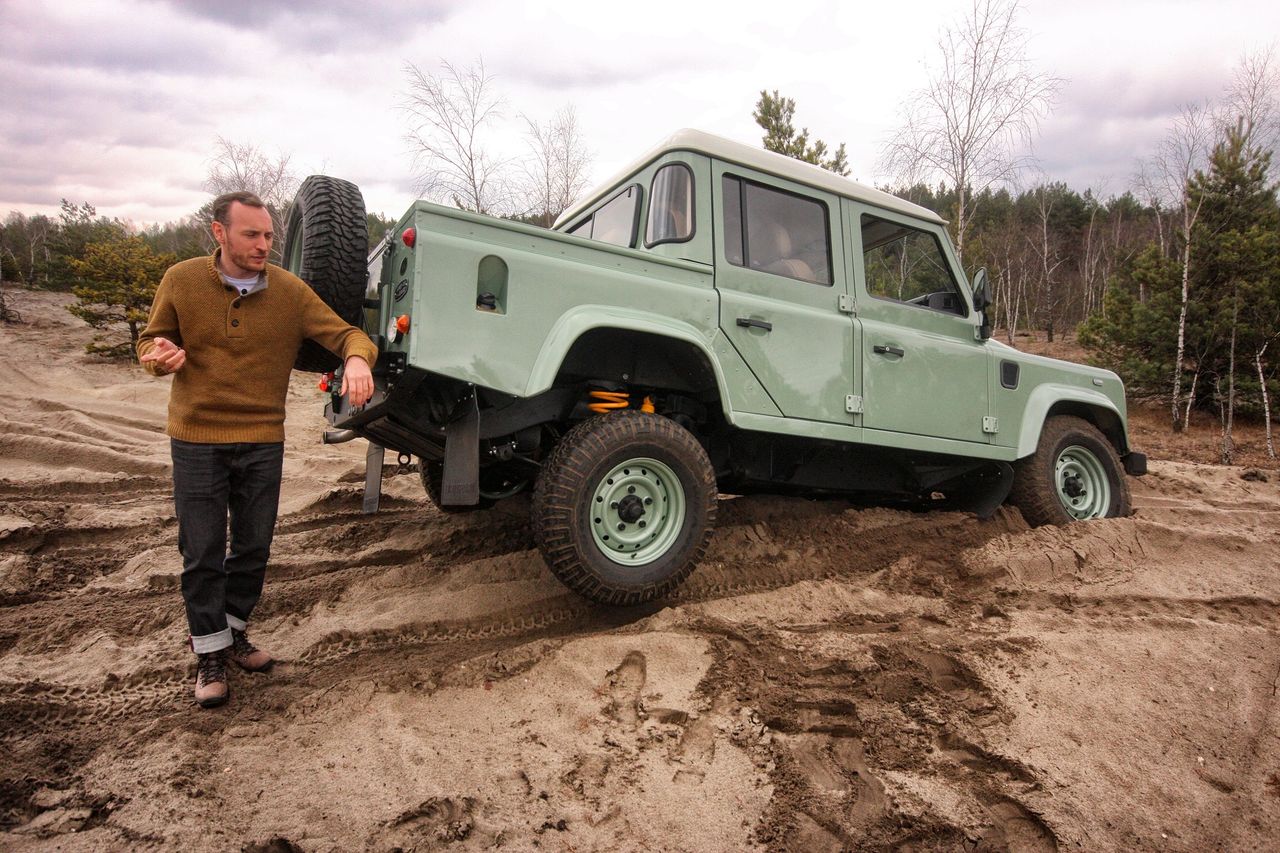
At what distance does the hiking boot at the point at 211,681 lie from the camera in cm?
236

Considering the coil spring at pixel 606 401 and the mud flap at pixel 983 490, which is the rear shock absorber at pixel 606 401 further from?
the mud flap at pixel 983 490

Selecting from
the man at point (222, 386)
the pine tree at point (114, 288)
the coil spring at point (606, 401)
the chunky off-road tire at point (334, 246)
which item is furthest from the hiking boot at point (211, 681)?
the pine tree at point (114, 288)

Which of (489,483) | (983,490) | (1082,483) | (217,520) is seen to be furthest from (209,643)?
(1082,483)

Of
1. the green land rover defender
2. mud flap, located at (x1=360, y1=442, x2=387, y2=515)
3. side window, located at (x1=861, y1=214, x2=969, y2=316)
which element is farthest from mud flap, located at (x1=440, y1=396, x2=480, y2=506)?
side window, located at (x1=861, y1=214, x2=969, y2=316)

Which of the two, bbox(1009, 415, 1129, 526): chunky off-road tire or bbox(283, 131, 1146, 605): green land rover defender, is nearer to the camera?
bbox(283, 131, 1146, 605): green land rover defender

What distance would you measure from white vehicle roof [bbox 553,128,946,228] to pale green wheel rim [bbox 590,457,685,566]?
5.56ft

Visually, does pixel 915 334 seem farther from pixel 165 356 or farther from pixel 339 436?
pixel 165 356

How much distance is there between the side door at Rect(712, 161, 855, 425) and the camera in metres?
3.39

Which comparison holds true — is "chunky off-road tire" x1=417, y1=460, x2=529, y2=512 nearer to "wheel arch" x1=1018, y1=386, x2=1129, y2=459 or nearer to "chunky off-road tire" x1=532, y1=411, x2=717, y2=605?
"chunky off-road tire" x1=532, y1=411, x2=717, y2=605

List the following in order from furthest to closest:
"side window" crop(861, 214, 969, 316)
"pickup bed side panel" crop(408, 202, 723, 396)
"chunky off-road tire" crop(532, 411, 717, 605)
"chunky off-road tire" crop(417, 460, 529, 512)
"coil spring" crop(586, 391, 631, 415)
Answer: "side window" crop(861, 214, 969, 316)
"chunky off-road tire" crop(417, 460, 529, 512)
"coil spring" crop(586, 391, 631, 415)
"chunky off-road tire" crop(532, 411, 717, 605)
"pickup bed side panel" crop(408, 202, 723, 396)

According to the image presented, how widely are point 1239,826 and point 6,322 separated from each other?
1958 centimetres

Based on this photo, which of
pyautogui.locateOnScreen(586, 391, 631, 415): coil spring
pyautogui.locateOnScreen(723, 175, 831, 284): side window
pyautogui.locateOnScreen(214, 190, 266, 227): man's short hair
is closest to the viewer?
pyautogui.locateOnScreen(214, 190, 266, 227): man's short hair

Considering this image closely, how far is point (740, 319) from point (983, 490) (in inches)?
108

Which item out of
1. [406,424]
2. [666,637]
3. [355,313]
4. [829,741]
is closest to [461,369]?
[406,424]
